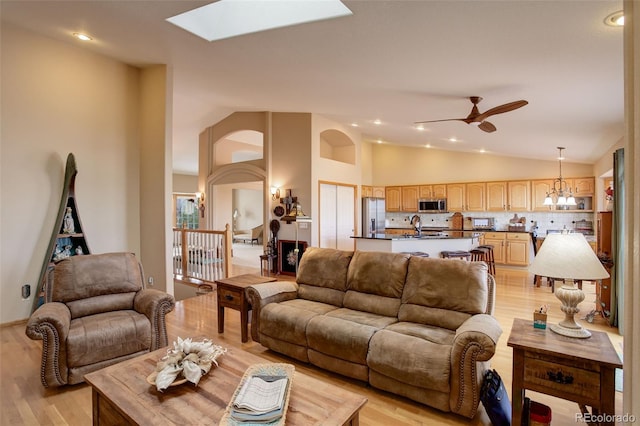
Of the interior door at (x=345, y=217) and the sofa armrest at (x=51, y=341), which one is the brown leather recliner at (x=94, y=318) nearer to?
the sofa armrest at (x=51, y=341)

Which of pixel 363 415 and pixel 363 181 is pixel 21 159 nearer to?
pixel 363 415

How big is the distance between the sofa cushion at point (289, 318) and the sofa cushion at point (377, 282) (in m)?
0.29

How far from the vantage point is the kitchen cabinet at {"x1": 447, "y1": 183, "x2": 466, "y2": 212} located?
8539 millimetres

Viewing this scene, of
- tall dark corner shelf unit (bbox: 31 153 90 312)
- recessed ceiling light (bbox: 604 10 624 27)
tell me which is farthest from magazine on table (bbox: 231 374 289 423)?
tall dark corner shelf unit (bbox: 31 153 90 312)

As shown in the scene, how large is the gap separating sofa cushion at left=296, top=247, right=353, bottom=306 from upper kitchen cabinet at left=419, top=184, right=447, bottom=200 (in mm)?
6297

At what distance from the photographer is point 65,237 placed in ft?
14.0

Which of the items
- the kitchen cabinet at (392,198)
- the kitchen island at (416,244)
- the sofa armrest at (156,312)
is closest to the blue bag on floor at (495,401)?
the sofa armrest at (156,312)

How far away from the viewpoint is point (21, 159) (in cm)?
401

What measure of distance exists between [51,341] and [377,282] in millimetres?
2736

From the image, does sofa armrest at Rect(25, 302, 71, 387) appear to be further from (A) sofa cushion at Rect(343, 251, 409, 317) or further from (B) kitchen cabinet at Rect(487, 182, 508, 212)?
(B) kitchen cabinet at Rect(487, 182, 508, 212)

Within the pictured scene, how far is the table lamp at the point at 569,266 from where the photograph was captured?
6.07ft

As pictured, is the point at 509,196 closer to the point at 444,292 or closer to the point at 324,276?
the point at 444,292

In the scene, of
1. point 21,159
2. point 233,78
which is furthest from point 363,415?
point 21,159

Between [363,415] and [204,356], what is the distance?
1184 mm
